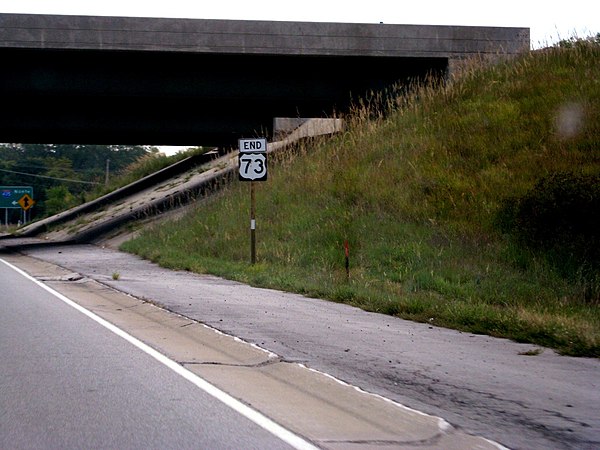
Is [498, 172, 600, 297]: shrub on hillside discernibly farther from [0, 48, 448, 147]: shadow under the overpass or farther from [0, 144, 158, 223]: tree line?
[0, 144, 158, 223]: tree line

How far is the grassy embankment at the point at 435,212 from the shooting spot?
52.8 feet

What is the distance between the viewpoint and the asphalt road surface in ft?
26.0

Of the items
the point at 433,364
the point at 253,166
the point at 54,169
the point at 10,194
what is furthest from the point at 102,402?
the point at 54,169

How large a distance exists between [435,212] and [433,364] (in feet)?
45.6

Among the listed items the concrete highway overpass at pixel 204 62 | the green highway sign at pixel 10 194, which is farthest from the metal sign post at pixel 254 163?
the green highway sign at pixel 10 194

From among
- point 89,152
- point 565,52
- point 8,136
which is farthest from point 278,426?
point 89,152

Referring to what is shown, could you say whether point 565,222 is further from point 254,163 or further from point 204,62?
point 204,62

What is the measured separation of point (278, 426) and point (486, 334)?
234 inches

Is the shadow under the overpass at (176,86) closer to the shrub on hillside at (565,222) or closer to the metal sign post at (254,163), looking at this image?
the metal sign post at (254,163)

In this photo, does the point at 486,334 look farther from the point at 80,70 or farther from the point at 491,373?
the point at 80,70

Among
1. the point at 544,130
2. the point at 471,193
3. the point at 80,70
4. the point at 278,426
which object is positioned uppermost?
the point at 80,70

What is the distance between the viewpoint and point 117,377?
32.1 ft

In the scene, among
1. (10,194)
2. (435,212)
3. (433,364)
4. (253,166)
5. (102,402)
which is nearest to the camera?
(102,402)

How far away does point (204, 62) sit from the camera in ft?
111
